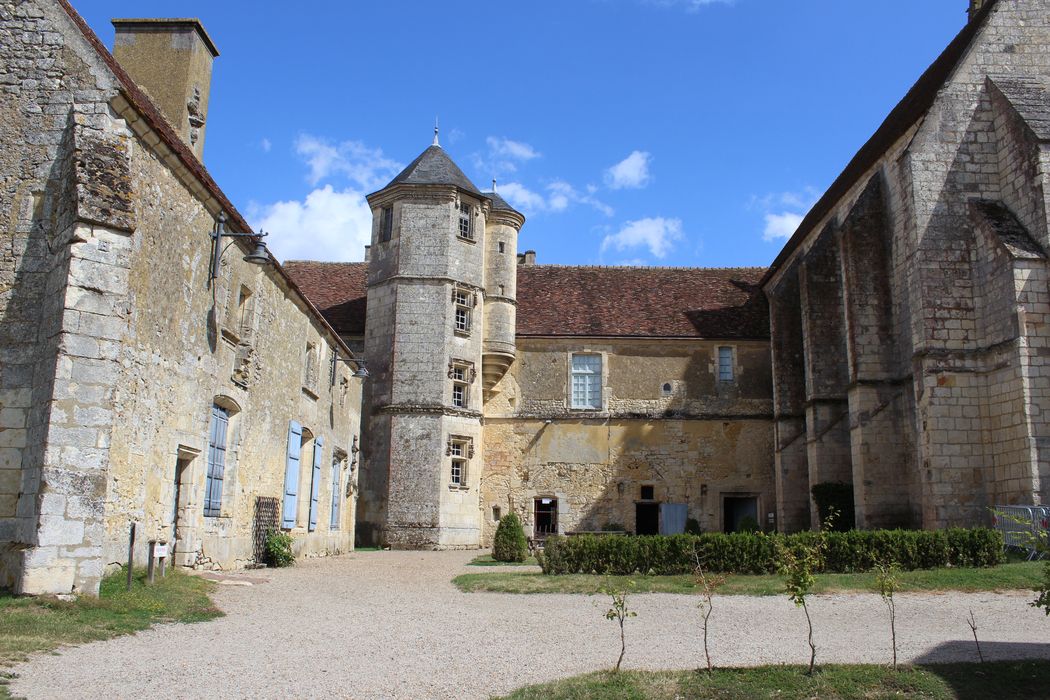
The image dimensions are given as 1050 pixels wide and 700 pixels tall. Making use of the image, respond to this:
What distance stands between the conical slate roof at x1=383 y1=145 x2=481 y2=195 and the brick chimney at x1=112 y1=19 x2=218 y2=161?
10.3m

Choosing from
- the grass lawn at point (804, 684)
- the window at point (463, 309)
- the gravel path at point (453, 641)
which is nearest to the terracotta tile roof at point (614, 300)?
the window at point (463, 309)

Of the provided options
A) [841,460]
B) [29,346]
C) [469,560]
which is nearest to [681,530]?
[841,460]

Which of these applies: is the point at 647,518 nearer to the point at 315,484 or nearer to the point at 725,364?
the point at 725,364

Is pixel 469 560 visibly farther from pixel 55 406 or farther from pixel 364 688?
pixel 364 688

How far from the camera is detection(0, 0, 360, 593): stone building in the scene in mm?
8797

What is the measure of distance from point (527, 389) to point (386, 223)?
6.46 m

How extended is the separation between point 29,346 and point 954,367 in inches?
609

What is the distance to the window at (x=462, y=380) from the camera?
82.3 ft

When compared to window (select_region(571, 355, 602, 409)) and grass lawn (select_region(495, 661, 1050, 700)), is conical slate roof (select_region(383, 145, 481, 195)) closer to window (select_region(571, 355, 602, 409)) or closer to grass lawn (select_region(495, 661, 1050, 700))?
window (select_region(571, 355, 602, 409))

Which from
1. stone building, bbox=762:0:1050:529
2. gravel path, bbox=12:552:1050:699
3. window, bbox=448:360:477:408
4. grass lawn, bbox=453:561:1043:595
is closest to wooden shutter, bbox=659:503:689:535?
stone building, bbox=762:0:1050:529

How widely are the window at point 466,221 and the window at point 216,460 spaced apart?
13.5 meters

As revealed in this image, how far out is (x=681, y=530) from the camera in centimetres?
2580

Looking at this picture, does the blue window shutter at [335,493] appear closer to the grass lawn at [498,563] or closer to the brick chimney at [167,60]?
the grass lawn at [498,563]

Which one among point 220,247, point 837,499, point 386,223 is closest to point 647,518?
point 837,499
